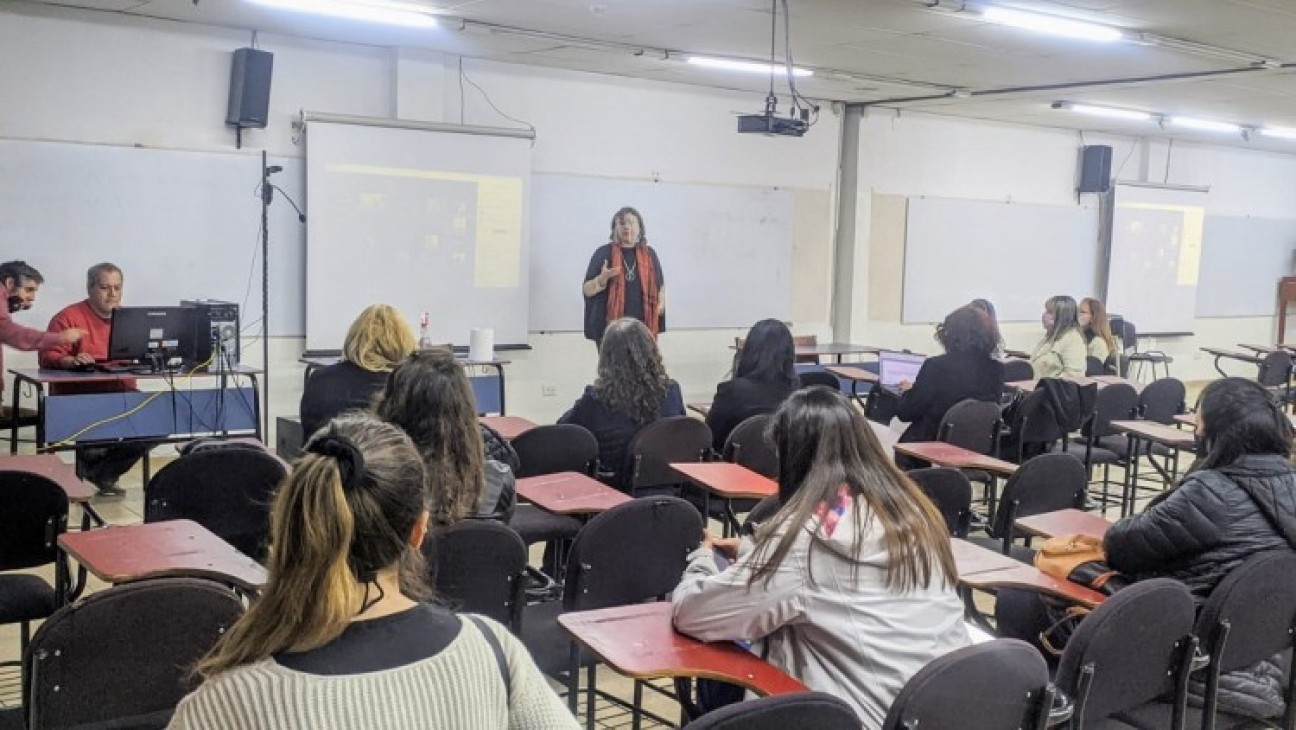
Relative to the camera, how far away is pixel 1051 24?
602 cm

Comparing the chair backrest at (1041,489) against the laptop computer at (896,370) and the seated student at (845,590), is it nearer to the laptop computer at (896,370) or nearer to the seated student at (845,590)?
the seated student at (845,590)

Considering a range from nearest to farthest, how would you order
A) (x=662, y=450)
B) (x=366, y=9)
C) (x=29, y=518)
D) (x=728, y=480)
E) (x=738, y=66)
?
(x=29, y=518) < (x=728, y=480) < (x=662, y=450) < (x=366, y=9) < (x=738, y=66)

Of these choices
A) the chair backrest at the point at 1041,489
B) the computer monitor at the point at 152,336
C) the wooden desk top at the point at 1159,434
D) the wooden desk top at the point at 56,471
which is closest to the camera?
the wooden desk top at the point at 56,471

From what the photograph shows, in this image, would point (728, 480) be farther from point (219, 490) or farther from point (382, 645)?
point (382, 645)

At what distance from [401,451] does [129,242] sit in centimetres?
599

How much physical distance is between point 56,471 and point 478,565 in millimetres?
1625

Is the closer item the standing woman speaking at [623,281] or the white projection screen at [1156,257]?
the standing woman speaking at [623,281]

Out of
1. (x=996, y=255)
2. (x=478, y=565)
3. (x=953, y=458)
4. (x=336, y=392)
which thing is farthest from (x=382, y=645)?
(x=996, y=255)

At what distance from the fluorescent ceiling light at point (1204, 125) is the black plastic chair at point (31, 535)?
33.1ft

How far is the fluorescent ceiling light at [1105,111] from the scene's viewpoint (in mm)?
9641

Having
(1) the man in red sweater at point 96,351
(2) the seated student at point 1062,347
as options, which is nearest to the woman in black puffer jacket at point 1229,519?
(2) the seated student at point 1062,347

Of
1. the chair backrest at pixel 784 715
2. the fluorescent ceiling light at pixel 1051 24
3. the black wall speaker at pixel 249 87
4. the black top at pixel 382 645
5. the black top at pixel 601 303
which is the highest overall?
the fluorescent ceiling light at pixel 1051 24

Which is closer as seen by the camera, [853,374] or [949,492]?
[949,492]

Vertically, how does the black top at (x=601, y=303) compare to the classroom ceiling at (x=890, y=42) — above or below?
below
